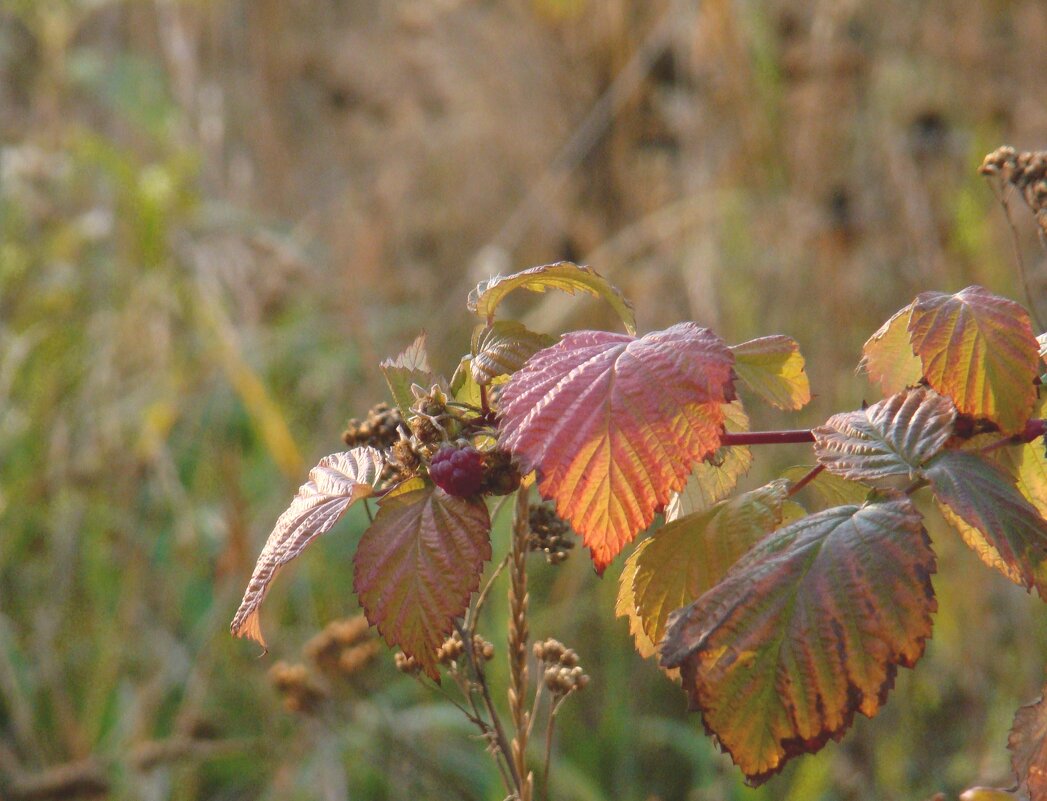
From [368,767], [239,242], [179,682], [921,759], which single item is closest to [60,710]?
[179,682]

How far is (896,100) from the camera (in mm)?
2316

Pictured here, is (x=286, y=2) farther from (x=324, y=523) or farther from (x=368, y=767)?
(x=324, y=523)

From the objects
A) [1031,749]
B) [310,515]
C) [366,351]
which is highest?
[366,351]

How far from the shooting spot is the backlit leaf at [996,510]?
38 cm

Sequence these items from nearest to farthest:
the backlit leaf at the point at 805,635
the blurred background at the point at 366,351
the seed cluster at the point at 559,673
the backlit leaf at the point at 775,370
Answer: the backlit leaf at the point at 805,635
the backlit leaf at the point at 775,370
the seed cluster at the point at 559,673
the blurred background at the point at 366,351

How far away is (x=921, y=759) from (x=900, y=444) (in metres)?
1.70

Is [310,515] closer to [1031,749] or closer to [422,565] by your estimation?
[422,565]

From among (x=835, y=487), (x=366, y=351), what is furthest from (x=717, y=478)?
(x=366, y=351)

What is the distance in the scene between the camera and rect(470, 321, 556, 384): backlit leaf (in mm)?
452

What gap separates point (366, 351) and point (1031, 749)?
5.41ft

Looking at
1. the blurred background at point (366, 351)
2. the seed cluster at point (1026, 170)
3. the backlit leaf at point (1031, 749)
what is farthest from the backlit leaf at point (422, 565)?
the blurred background at point (366, 351)

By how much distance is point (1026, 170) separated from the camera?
0.60 meters

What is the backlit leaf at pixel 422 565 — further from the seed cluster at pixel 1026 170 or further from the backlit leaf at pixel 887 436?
the seed cluster at pixel 1026 170

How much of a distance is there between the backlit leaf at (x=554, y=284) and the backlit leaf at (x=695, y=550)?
9 centimetres
